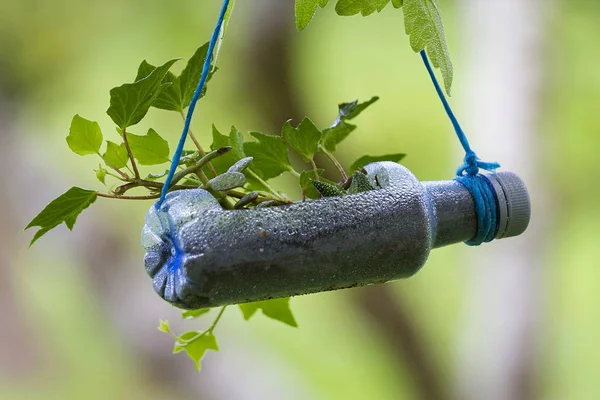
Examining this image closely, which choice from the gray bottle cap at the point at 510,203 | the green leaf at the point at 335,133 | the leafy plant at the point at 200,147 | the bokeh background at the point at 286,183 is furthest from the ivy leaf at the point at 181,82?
the bokeh background at the point at 286,183

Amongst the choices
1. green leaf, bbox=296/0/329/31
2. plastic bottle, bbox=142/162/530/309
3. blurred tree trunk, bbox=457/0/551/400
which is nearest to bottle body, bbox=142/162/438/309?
plastic bottle, bbox=142/162/530/309

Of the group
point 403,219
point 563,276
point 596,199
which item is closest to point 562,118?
point 596,199

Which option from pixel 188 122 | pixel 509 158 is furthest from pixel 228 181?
pixel 509 158

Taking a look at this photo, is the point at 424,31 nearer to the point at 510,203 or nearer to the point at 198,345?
the point at 510,203

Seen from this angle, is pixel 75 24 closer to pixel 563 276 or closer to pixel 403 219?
pixel 563 276

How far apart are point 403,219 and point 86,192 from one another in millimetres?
187

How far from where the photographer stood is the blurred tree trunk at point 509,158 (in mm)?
1467

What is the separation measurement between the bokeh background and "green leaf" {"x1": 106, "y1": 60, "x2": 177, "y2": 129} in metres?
1.18

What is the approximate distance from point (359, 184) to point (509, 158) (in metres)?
1.12

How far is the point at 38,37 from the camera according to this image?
1.63 metres

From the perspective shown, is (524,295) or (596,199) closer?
(524,295)

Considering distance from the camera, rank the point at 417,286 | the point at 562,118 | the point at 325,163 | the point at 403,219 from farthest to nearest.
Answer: the point at 417,286
the point at 562,118
the point at 325,163
the point at 403,219

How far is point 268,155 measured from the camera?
48 centimetres

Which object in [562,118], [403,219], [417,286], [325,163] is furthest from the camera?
[417,286]
